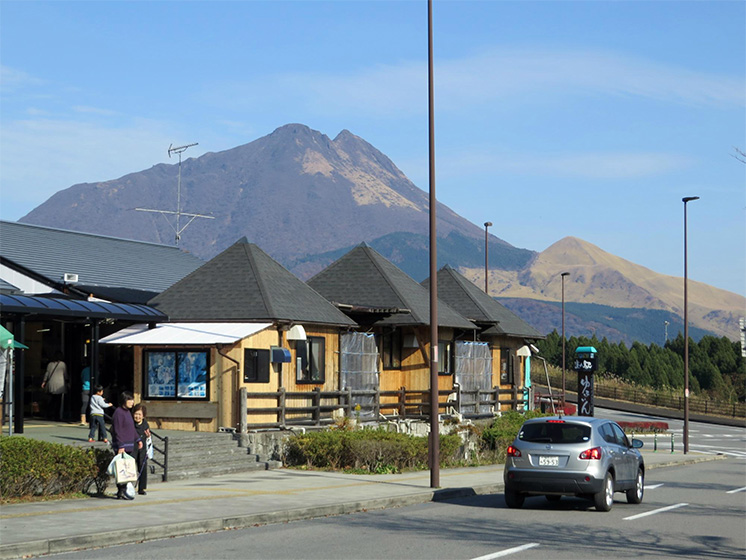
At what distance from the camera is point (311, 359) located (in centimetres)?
2995

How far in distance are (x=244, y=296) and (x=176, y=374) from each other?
3.31 m

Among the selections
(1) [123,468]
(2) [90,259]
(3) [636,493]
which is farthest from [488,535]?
(2) [90,259]

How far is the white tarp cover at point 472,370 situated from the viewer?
124ft

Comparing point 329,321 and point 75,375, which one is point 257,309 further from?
point 75,375

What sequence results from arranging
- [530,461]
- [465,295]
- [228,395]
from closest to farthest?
[530,461], [228,395], [465,295]

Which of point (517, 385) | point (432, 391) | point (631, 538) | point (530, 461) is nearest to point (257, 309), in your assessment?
point (432, 391)

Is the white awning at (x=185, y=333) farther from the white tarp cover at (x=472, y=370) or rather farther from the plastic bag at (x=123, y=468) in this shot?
the white tarp cover at (x=472, y=370)

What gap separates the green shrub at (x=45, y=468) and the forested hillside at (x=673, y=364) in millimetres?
70842

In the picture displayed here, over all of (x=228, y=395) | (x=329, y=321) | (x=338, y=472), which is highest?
(x=329, y=321)

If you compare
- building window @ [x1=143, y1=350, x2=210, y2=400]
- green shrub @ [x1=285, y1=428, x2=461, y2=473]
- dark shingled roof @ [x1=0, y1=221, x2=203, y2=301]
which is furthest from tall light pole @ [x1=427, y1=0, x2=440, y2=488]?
dark shingled roof @ [x1=0, y1=221, x2=203, y2=301]

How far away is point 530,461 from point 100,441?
10.2 metres

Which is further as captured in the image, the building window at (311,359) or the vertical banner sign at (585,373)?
the vertical banner sign at (585,373)

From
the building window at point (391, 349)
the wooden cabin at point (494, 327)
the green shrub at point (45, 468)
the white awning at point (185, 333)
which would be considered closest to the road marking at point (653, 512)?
the green shrub at point (45, 468)

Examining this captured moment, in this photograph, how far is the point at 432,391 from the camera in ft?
69.2
